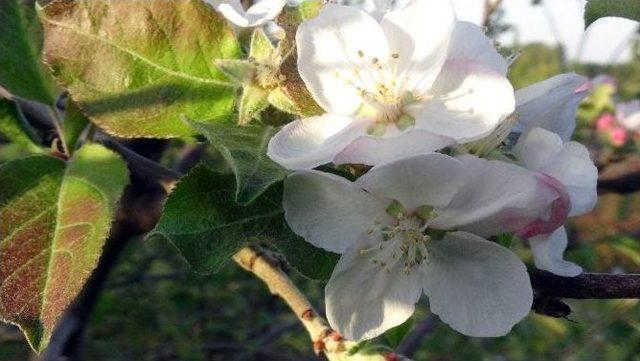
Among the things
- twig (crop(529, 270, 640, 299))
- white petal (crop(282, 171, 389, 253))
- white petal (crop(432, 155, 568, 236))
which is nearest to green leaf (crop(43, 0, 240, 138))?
white petal (crop(282, 171, 389, 253))

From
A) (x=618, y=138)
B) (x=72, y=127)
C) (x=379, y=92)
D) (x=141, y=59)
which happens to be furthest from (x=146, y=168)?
(x=618, y=138)

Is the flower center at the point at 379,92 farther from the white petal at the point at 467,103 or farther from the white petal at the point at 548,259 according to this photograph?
the white petal at the point at 548,259

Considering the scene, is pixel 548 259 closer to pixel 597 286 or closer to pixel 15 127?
pixel 597 286

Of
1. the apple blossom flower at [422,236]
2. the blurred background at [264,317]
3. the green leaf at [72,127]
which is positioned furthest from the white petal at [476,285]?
the blurred background at [264,317]

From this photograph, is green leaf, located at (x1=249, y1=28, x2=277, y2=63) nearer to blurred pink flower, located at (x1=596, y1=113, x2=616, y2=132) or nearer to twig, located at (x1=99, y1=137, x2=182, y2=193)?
twig, located at (x1=99, y1=137, x2=182, y2=193)

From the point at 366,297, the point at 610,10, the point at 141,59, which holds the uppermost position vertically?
the point at 610,10

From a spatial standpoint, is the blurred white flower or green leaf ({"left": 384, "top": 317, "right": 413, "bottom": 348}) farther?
the blurred white flower

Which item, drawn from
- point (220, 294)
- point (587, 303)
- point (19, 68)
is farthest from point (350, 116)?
point (587, 303)

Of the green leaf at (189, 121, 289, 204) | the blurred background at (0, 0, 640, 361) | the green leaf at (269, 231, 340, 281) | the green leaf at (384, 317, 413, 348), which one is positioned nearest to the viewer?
the green leaf at (189, 121, 289, 204)
